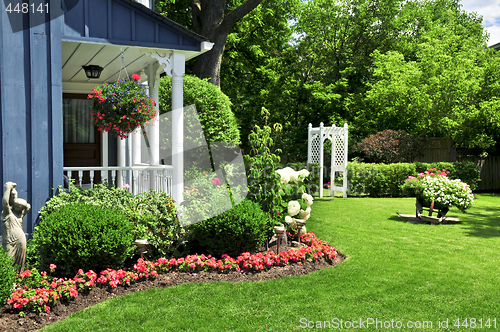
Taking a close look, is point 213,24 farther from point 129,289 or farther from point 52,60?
point 129,289

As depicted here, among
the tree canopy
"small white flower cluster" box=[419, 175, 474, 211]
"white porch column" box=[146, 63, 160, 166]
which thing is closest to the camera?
"white porch column" box=[146, 63, 160, 166]

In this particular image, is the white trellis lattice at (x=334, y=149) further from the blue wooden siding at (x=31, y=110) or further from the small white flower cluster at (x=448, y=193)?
the blue wooden siding at (x=31, y=110)

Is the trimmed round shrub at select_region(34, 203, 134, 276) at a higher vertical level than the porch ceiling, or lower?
lower

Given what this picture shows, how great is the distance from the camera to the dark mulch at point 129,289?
3584 millimetres

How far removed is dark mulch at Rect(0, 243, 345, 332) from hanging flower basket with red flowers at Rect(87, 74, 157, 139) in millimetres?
2204

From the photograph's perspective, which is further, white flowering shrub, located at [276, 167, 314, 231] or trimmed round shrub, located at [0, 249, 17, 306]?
white flowering shrub, located at [276, 167, 314, 231]

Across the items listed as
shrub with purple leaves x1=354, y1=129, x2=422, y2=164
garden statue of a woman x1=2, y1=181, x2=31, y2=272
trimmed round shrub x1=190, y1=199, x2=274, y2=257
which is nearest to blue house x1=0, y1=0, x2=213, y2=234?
garden statue of a woman x1=2, y1=181, x2=31, y2=272

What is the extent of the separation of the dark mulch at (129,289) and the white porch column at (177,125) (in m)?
1.65

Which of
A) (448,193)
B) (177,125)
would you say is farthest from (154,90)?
(448,193)

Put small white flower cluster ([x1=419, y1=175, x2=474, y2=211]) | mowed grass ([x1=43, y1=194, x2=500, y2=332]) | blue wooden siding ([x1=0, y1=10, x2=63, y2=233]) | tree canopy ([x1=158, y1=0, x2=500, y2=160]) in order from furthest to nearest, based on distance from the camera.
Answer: tree canopy ([x1=158, y1=0, x2=500, y2=160]) → small white flower cluster ([x1=419, y1=175, x2=474, y2=211]) → blue wooden siding ([x1=0, y1=10, x2=63, y2=233]) → mowed grass ([x1=43, y1=194, x2=500, y2=332])

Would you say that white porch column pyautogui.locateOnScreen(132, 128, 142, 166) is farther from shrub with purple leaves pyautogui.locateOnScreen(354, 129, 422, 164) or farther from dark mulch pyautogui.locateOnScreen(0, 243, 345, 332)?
shrub with purple leaves pyautogui.locateOnScreen(354, 129, 422, 164)

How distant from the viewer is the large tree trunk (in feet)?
36.7

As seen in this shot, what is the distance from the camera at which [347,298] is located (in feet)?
Answer: 14.0

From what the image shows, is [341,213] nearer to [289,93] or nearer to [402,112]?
[402,112]
